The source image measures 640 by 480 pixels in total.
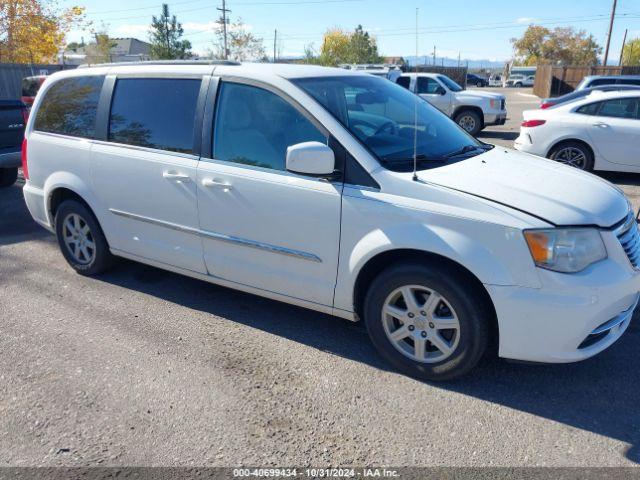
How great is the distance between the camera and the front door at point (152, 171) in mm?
3973

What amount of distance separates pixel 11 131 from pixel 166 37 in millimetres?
45195

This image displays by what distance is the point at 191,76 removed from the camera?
A: 402 centimetres

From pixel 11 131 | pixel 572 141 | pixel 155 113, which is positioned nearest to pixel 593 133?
pixel 572 141

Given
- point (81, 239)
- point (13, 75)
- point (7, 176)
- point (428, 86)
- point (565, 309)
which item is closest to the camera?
point (565, 309)

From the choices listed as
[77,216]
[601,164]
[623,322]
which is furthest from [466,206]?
[601,164]

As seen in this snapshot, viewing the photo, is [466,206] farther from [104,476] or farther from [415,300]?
[104,476]

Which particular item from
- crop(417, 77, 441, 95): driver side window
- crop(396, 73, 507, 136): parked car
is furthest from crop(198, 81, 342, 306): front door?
crop(417, 77, 441, 95): driver side window

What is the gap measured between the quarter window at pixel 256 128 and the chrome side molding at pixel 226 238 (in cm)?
52

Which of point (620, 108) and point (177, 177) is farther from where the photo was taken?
point (620, 108)

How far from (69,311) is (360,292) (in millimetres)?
2376

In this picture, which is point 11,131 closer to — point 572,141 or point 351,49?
point 572,141

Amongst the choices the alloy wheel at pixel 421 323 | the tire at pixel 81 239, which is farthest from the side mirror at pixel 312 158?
the tire at pixel 81 239

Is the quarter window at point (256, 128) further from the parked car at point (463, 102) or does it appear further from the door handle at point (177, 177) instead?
the parked car at point (463, 102)

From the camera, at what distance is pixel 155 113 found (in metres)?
4.20
